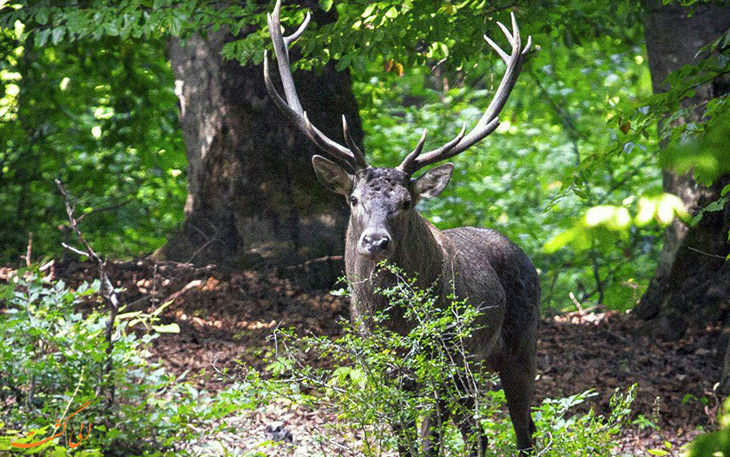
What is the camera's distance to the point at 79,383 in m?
4.71

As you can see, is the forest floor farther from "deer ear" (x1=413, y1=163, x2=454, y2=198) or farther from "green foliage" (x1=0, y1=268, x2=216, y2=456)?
"deer ear" (x1=413, y1=163, x2=454, y2=198)

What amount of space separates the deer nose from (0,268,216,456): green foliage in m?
1.19

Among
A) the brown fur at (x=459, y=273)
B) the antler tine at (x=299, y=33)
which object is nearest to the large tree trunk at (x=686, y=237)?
the brown fur at (x=459, y=273)

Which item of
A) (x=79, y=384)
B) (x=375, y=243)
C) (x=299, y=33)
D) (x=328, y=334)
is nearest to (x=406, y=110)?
(x=328, y=334)

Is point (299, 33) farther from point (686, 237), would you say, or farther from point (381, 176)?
point (686, 237)

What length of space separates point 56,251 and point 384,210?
5.62 m

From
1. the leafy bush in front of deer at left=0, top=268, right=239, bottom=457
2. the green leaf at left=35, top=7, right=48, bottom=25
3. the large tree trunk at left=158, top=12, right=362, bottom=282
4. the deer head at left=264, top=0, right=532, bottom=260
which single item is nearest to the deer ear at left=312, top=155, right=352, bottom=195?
the deer head at left=264, top=0, right=532, bottom=260

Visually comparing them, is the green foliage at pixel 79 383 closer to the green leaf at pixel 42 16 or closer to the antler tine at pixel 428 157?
the antler tine at pixel 428 157

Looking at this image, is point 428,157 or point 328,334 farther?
point 328,334

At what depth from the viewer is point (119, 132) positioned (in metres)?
9.59

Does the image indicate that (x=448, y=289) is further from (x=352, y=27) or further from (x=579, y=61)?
(x=579, y=61)

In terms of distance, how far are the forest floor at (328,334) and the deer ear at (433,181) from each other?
1539 mm

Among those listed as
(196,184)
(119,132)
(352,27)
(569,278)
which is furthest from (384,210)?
(569,278)

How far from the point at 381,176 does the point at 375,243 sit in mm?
587
